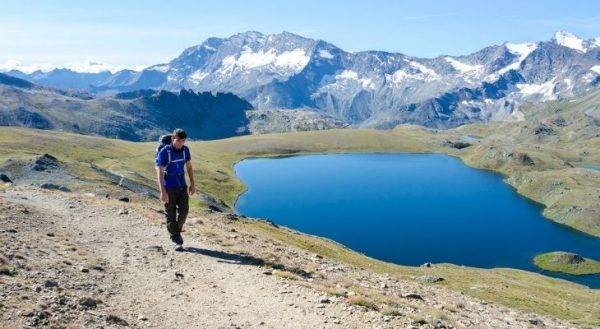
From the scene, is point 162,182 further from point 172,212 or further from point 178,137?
point 178,137

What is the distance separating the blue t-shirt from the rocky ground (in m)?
3.43

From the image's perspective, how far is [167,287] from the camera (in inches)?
821

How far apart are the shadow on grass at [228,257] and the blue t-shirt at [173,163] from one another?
3429mm

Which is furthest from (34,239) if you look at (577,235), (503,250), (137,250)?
(577,235)

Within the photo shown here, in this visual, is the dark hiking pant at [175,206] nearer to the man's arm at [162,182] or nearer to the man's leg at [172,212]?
the man's leg at [172,212]

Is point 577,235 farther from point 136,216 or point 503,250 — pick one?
point 136,216

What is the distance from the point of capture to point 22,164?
10675 centimetres

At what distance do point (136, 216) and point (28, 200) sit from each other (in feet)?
28.6

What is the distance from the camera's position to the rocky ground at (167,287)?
17.7 m

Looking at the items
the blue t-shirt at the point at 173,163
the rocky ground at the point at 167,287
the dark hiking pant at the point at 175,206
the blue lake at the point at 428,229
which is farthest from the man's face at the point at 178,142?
the blue lake at the point at 428,229

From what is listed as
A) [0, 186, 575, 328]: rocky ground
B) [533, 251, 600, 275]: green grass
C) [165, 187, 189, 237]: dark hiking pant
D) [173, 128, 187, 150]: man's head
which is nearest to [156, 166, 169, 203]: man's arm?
[165, 187, 189, 237]: dark hiking pant

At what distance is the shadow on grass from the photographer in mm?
25541

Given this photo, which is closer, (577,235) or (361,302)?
(361,302)

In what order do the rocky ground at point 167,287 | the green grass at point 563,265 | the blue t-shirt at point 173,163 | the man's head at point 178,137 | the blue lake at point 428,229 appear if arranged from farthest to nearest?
the blue lake at point 428,229, the green grass at point 563,265, the blue t-shirt at point 173,163, the man's head at point 178,137, the rocky ground at point 167,287
